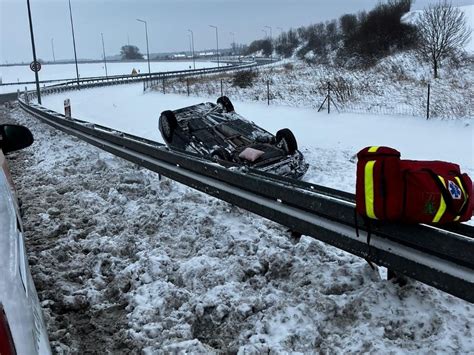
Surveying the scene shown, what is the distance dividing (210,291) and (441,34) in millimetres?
31354

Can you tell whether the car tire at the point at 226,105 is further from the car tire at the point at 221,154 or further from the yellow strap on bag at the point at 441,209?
the yellow strap on bag at the point at 441,209

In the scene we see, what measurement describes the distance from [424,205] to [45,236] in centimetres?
452

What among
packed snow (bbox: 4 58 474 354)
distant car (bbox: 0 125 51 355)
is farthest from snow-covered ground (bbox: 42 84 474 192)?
distant car (bbox: 0 125 51 355)

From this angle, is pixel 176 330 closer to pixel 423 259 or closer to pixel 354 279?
pixel 354 279

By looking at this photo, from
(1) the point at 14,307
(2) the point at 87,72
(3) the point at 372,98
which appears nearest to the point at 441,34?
(3) the point at 372,98

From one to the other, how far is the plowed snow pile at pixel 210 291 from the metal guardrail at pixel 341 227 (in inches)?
13.3

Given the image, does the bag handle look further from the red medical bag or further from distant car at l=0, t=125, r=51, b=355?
distant car at l=0, t=125, r=51, b=355

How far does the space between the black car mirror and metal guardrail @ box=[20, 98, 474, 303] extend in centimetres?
228

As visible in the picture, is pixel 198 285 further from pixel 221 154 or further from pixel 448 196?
pixel 221 154

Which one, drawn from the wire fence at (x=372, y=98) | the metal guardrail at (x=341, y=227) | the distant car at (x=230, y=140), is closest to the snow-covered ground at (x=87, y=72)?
the wire fence at (x=372, y=98)

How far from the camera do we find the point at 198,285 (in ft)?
14.2

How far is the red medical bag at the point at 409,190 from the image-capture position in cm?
309

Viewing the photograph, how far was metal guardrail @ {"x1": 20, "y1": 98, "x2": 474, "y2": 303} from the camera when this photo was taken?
120 inches

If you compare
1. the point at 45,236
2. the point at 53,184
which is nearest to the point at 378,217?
the point at 45,236
